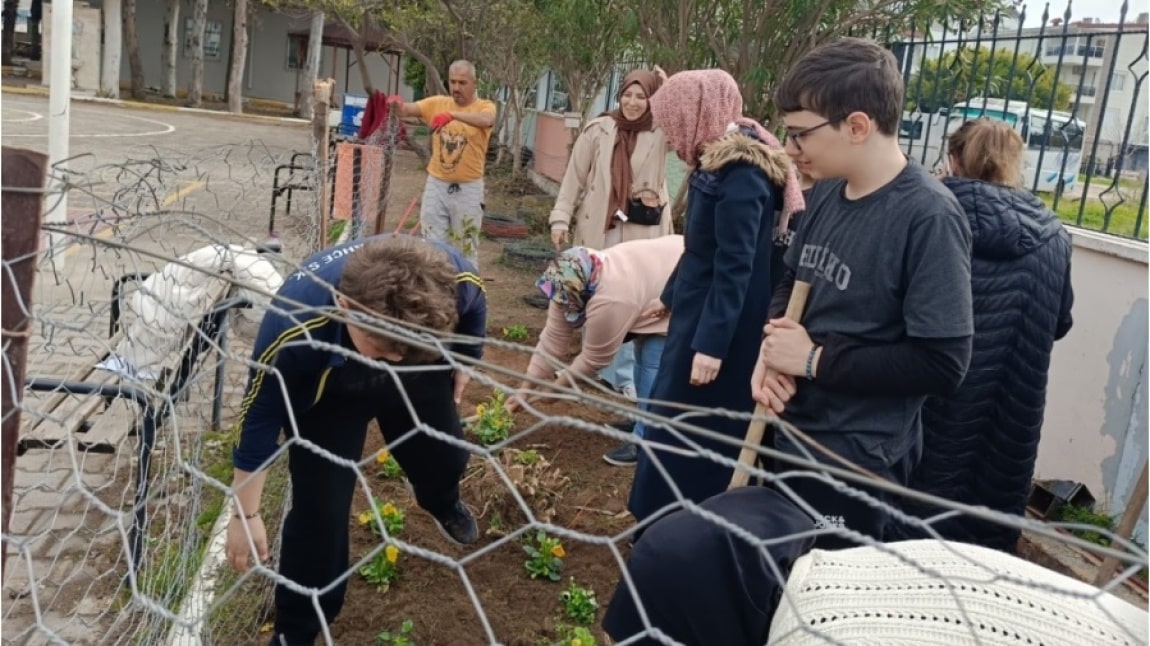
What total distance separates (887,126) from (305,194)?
9.16 metres

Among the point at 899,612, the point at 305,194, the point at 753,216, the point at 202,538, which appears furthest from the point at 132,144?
the point at 899,612

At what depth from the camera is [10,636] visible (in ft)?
8.72

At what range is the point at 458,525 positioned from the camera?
10.2ft

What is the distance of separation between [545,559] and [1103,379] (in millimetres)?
2305

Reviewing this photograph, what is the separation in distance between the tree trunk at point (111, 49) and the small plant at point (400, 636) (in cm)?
2548

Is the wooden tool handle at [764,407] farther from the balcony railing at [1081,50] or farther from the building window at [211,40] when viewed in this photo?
the building window at [211,40]

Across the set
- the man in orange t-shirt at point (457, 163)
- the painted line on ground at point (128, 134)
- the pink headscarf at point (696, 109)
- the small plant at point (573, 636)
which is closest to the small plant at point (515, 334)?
the man in orange t-shirt at point (457, 163)

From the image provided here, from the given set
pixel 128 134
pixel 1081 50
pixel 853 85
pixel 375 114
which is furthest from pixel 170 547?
pixel 128 134

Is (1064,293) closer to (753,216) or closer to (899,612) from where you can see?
(753,216)

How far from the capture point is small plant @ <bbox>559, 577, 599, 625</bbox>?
2889mm

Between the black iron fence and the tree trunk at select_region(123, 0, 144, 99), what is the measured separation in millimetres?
25363

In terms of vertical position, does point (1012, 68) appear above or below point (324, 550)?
above

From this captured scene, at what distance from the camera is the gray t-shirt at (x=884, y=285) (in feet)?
5.78

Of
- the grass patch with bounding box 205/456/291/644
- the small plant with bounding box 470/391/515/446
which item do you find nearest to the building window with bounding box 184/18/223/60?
the small plant with bounding box 470/391/515/446
